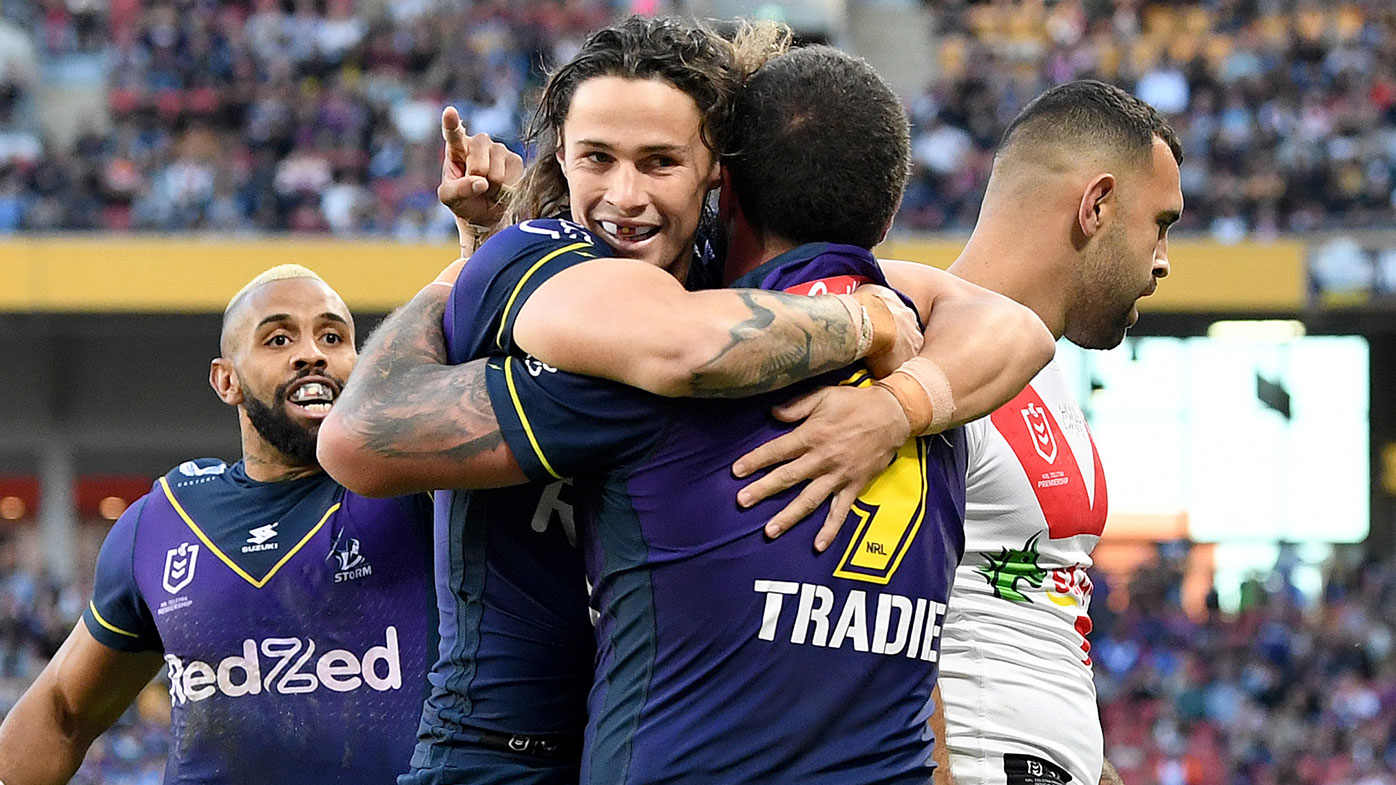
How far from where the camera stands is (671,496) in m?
2.70

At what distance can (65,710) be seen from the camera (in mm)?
4688

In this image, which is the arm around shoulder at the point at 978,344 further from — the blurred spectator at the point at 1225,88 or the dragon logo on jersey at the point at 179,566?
the blurred spectator at the point at 1225,88

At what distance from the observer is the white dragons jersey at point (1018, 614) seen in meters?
3.44

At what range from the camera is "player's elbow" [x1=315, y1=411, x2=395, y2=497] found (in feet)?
9.04

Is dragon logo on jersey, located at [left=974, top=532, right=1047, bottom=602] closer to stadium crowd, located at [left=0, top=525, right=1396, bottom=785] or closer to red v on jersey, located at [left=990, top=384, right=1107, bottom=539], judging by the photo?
red v on jersey, located at [left=990, top=384, right=1107, bottom=539]

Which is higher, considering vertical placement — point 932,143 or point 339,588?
point 932,143

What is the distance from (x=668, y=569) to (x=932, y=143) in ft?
63.8

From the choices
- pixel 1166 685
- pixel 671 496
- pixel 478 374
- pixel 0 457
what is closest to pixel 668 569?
pixel 671 496

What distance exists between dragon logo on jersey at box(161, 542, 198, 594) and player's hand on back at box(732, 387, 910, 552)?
2239 millimetres

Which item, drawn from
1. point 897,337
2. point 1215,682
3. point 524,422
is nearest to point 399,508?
point 524,422

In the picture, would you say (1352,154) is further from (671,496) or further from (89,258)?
(671,496)

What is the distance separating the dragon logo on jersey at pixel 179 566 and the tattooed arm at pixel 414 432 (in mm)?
1822

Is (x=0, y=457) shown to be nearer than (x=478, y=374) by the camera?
No

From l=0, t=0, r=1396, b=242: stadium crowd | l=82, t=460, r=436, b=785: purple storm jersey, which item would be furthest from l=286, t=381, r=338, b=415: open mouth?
l=0, t=0, r=1396, b=242: stadium crowd
